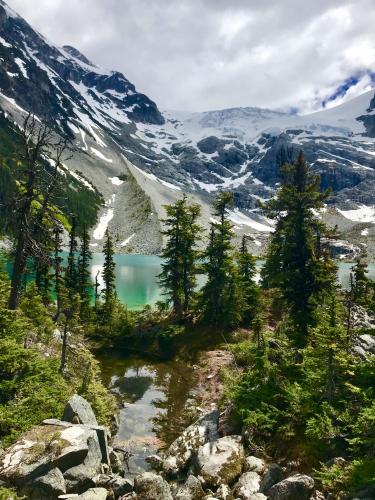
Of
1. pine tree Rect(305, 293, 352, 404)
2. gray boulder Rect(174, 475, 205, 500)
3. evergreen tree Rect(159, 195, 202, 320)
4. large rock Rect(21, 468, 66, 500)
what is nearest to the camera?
large rock Rect(21, 468, 66, 500)

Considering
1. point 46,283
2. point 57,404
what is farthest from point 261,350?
point 46,283

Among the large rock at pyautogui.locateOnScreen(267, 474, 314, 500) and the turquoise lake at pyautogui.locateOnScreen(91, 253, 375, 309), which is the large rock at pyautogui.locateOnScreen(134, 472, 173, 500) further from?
the turquoise lake at pyautogui.locateOnScreen(91, 253, 375, 309)

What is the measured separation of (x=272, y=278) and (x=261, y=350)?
5134mm

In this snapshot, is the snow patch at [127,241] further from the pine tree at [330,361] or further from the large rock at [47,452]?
the large rock at [47,452]

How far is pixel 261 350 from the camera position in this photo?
2012 cm

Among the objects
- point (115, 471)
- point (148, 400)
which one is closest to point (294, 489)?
point (115, 471)

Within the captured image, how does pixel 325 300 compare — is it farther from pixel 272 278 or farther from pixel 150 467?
pixel 150 467

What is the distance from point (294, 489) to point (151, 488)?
479 centimetres

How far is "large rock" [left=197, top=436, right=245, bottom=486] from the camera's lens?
1456cm

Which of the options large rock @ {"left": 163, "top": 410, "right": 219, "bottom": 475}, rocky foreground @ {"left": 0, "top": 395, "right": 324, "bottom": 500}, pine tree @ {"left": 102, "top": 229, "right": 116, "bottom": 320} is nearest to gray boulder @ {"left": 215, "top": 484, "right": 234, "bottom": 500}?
rocky foreground @ {"left": 0, "top": 395, "right": 324, "bottom": 500}

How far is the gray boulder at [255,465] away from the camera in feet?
48.3

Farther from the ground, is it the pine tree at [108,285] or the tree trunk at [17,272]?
the tree trunk at [17,272]

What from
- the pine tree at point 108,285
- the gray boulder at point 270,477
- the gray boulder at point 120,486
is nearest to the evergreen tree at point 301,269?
the gray boulder at point 270,477

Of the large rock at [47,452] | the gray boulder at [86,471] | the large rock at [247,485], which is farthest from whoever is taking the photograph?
the large rock at [247,485]
